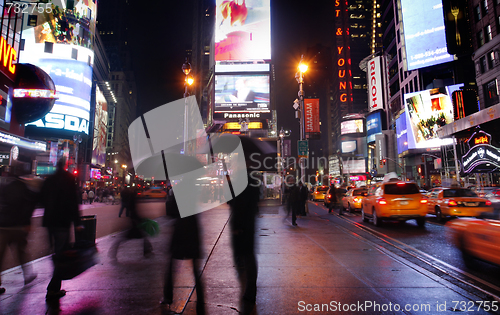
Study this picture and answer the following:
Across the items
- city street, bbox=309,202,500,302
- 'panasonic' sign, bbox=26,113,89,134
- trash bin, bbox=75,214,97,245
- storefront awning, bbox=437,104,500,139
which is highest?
'panasonic' sign, bbox=26,113,89,134

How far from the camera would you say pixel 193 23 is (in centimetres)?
14850

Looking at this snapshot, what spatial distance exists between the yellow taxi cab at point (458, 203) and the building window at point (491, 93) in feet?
98.1

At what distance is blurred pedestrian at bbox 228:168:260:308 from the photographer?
3838mm

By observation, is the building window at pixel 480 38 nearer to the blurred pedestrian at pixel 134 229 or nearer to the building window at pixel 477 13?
the building window at pixel 477 13

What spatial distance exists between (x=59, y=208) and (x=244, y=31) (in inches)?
1650

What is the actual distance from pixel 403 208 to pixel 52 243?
10.6 metres

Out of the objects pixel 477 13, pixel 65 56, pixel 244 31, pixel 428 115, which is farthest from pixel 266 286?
pixel 428 115

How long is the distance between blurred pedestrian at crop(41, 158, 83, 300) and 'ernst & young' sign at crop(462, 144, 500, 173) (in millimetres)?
30425

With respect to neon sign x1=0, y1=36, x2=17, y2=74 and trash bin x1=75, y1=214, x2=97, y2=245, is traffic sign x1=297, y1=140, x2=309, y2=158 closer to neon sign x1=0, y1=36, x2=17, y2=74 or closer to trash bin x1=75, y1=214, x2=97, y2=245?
trash bin x1=75, y1=214, x2=97, y2=245

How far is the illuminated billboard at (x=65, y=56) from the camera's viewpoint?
133ft

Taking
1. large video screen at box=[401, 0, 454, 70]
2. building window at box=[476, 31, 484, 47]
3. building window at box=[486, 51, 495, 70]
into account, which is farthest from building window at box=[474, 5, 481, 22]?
large video screen at box=[401, 0, 454, 70]

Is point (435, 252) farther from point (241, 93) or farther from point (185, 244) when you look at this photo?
point (241, 93)

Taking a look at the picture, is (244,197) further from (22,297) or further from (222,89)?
(222,89)

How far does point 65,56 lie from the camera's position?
1688 inches
